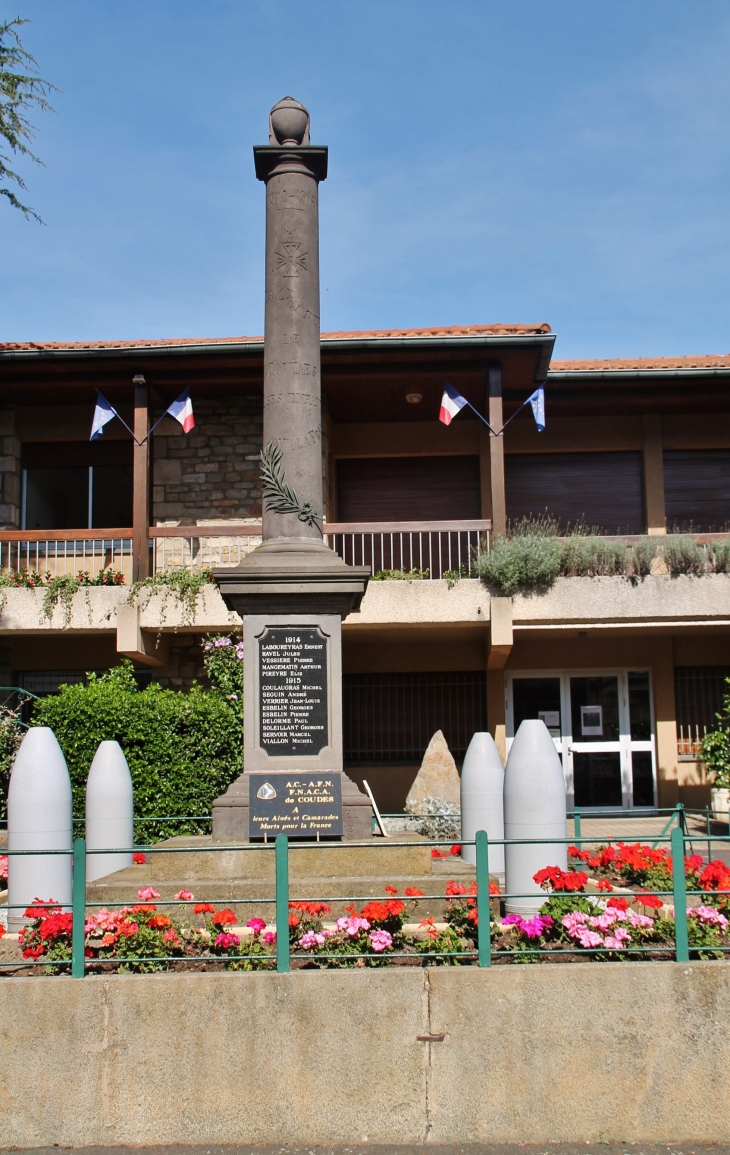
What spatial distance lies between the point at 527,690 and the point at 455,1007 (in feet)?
37.8

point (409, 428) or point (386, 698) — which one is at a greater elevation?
point (409, 428)

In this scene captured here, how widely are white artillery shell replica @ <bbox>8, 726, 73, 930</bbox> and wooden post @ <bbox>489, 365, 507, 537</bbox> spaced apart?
793cm

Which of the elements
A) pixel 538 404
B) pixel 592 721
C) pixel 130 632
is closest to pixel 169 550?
pixel 130 632

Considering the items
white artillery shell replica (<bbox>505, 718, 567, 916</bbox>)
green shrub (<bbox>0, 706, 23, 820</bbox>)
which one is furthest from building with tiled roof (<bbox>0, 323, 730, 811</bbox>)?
white artillery shell replica (<bbox>505, 718, 567, 916</bbox>)

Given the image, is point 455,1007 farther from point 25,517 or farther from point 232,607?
point 25,517

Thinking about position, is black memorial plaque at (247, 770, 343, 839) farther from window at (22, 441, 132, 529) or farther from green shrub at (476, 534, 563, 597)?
window at (22, 441, 132, 529)

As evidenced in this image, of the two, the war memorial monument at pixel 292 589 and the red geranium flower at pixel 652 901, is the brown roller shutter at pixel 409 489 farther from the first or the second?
the red geranium flower at pixel 652 901

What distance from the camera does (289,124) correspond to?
8.66 m

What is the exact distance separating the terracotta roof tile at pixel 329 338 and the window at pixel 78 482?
6.75ft

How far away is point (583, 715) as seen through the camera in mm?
16016

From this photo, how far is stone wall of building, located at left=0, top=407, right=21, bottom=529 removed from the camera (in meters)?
16.2

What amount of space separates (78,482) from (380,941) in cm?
1302

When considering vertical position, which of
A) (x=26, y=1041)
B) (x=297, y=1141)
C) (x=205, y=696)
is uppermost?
(x=205, y=696)

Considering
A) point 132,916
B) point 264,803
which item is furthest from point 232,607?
point 132,916
